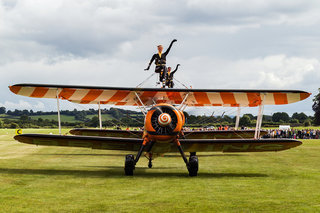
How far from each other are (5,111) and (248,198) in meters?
163

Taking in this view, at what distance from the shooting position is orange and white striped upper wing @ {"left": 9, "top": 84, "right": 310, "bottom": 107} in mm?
12578

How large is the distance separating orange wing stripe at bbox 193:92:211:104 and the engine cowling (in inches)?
126

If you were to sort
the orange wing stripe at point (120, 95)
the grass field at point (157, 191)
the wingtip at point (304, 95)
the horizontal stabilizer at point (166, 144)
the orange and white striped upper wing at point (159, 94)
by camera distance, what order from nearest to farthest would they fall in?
the grass field at point (157, 191) → the horizontal stabilizer at point (166, 144) → the orange and white striped upper wing at point (159, 94) → the wingtip at point (304, 95) → the orange wing stripe at point (120, 95)

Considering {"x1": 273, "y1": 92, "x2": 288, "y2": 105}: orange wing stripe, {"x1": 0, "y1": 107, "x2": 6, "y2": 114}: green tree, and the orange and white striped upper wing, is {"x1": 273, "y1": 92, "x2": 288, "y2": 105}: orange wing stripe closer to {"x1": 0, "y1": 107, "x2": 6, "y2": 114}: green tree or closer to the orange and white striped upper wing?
the orange and white striped upper wing

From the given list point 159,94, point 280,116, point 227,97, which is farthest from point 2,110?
point 227,97

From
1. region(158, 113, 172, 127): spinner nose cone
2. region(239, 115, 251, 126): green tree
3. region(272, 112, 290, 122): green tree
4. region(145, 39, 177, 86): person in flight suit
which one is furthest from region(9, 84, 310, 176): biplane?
region(272, 112, 290, 122): green tree

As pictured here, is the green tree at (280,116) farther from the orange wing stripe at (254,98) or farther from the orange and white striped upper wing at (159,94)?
the orange and white striped upper wing at (159,94)

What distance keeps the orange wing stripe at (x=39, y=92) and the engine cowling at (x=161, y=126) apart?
164 inches

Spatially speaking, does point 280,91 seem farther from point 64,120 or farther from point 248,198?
point 64,120

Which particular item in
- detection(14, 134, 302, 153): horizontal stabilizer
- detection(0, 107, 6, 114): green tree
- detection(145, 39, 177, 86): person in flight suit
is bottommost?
detection(14, 134, 302, 153): horizontal stabilizer

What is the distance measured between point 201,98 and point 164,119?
4.56 metres

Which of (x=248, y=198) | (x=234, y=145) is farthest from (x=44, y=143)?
(x=248, y=198)

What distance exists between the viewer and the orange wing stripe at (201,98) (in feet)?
47.0

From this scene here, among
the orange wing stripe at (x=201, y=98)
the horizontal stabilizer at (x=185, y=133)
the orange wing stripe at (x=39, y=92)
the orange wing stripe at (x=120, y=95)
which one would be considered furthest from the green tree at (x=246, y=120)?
the orange wing stripe at (x=39, y=92)
